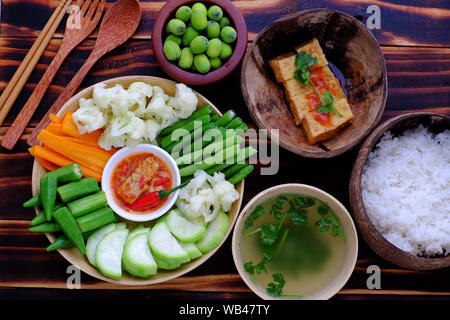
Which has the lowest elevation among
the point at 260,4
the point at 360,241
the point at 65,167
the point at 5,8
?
the point at 360,241

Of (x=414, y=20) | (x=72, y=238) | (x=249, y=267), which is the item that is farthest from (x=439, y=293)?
(x=72, y=238)

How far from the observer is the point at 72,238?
189 centimetres

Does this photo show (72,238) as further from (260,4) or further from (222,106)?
(260,4)

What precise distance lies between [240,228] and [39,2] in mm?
1527

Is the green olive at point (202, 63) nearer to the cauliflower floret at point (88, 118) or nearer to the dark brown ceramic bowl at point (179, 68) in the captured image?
the dark brown ceramic bowl at point (179, 68)

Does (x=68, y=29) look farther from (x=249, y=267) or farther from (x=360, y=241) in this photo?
(x=360, y=241)

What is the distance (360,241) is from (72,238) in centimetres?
139

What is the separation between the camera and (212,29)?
6.39ft

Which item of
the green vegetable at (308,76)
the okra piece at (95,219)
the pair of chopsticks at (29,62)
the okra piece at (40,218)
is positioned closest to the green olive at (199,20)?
the green vegetable at (308,76)

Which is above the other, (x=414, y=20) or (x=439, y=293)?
(x=414, y=20)

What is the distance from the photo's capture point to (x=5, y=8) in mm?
2191

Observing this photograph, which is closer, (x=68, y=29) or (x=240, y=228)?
(x=240, y=228)

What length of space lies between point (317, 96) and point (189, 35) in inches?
27.0

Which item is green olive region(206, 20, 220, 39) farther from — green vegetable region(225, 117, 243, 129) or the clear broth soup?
the clear broth soup
